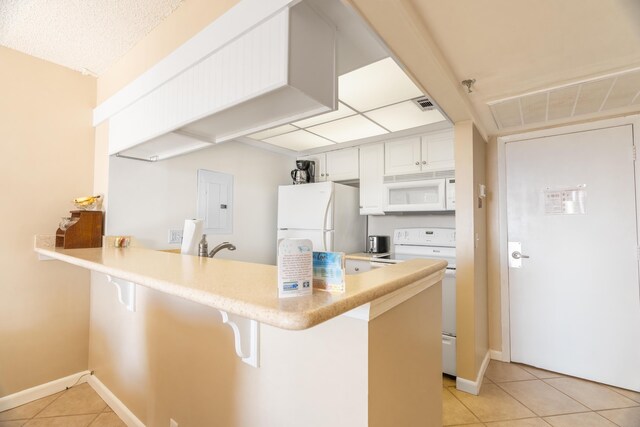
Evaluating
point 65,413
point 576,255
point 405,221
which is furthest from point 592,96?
point 65,413

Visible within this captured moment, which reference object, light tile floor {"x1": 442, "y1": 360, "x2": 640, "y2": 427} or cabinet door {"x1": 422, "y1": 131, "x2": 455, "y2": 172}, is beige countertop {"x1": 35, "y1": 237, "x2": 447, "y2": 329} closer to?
light tile floor {"x1": 442, "y1": 360, "x2": 640, "y2": 427}

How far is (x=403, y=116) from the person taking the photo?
264cm

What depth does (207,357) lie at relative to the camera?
128 centimetres

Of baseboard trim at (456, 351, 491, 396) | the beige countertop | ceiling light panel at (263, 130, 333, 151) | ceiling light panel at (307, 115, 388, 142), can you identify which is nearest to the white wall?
ceiling light panel at (263, 130, 333, 151)

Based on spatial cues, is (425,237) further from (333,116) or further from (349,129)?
(333,116)

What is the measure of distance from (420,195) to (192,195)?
7.16 feet

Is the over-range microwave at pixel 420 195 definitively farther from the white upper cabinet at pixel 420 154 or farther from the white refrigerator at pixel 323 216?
the white refrigerator at pixel 323 216

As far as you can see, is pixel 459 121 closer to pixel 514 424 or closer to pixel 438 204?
pixel 438 204

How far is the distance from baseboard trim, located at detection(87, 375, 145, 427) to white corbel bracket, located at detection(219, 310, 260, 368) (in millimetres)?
1095

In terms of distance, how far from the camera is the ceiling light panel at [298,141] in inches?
125

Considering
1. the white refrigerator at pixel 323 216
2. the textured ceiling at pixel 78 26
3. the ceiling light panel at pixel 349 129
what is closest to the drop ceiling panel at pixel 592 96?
the ceiling light panel at pixel 349 129

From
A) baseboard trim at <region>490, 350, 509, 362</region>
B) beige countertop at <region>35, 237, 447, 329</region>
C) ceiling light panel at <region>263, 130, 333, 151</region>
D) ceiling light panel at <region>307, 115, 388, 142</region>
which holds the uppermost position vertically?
ceiling light panel at <region>307, 115, 388, 142</region>

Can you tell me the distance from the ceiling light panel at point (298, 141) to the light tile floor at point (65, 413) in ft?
8.69

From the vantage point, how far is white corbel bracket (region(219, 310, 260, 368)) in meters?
1.07
